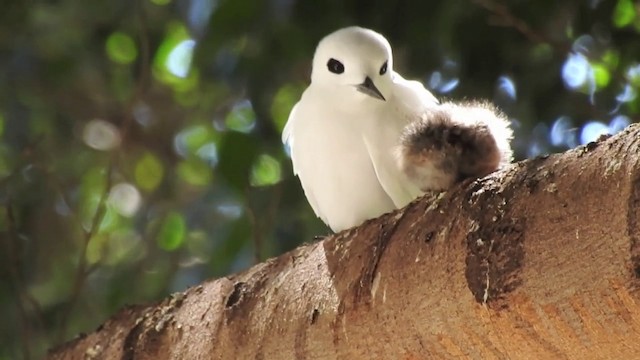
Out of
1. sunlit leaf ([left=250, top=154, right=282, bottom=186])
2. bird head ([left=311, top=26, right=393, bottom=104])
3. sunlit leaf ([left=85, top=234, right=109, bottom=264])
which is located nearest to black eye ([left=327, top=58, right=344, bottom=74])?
bird head ([left=311, top=26, right=393, bottom=104])

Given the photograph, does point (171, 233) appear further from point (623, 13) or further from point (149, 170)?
point (623, 13)

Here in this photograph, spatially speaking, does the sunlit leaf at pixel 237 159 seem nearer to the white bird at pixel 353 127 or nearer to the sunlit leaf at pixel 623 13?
the white bird at pixel 353 127

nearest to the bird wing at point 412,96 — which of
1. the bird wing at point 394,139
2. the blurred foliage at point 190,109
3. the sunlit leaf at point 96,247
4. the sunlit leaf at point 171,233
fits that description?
the bird wing at point 394,139

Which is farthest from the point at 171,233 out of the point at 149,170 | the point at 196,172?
the point at 149,170

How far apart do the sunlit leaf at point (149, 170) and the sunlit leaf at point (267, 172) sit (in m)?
0.54

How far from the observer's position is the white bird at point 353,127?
1475mm

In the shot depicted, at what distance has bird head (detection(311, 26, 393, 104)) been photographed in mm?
1575

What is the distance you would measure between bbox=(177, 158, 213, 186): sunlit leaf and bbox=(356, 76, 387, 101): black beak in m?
1.07

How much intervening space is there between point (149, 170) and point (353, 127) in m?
1.32

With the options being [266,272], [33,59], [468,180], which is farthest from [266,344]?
[33,59]

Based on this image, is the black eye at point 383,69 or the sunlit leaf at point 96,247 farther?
the sunlit leaf at point 96,247

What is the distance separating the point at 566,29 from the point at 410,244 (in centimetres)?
107

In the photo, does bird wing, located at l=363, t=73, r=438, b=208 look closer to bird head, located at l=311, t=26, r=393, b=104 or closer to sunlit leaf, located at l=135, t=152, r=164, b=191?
bird head, located at l=311, t=26, r=393, b=104

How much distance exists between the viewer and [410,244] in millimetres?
1101
